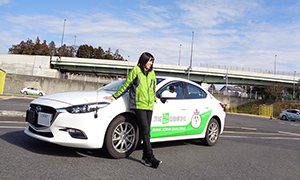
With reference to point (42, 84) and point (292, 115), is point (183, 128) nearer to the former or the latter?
point (292, 115)

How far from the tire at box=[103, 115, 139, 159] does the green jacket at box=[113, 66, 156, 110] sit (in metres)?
0.35

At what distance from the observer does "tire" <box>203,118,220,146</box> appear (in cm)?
632

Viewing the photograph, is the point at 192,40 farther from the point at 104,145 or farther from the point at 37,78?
the point at 104,145

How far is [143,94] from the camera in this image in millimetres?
4301

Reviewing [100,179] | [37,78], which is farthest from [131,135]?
[37,78]

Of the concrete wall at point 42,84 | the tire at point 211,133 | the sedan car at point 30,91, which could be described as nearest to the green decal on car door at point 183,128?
the tire at point 211,133

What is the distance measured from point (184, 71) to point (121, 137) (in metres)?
53.3

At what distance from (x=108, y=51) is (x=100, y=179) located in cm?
10765

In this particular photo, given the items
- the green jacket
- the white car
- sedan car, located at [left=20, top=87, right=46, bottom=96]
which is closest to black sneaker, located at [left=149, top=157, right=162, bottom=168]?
the white car

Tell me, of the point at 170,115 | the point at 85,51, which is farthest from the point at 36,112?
the point at 85,51

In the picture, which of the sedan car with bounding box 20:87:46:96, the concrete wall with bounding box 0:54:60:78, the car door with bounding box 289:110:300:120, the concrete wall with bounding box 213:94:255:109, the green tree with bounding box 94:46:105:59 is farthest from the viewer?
the green tree with bounding box 94:46:105:59

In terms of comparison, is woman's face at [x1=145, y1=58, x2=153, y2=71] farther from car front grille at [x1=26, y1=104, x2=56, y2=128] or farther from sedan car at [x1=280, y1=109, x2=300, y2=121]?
sedan car at [x1=280, y1=109, x2=300, y2=121]

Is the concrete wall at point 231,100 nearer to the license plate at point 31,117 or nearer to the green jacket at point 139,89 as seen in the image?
the green jacket at point 139,89

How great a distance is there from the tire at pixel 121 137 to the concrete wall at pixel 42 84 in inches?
1521
